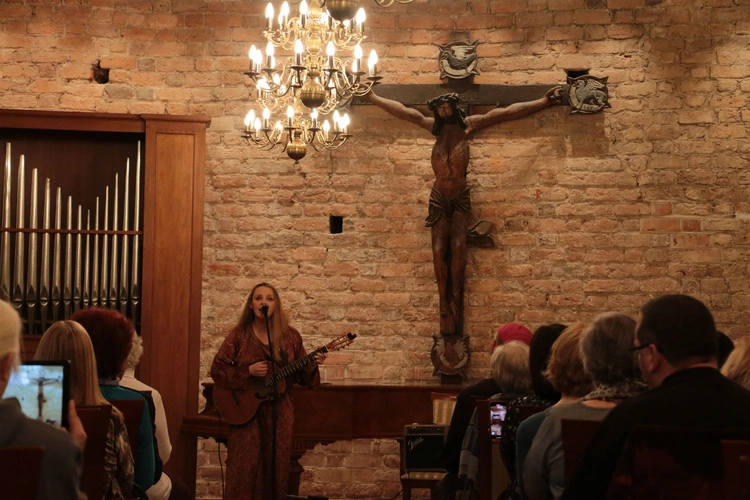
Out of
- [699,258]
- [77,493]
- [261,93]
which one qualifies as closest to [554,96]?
[699,258]

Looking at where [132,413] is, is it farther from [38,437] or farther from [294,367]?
[294,367]

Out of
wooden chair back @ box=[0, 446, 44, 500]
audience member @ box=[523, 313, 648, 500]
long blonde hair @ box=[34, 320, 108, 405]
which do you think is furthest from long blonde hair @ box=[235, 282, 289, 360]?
wooden chair back @ box=[0, 446, 44, 500]

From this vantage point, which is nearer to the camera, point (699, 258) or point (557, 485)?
point (557, 485)

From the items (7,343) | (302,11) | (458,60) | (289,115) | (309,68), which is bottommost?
(7,343)

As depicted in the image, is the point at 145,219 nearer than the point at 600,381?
No

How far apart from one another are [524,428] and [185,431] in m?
4.19

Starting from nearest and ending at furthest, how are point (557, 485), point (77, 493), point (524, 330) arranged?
point (77, 493) → point (557, 485) → point (524, 330)

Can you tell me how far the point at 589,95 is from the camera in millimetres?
7000

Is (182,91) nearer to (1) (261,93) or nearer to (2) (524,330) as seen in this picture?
(1) (261,93)

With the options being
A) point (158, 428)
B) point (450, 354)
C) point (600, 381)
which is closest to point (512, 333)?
point (158, 428)

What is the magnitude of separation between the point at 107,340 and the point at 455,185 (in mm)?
4045

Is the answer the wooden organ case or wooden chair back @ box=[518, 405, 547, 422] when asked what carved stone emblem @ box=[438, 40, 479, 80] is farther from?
wooden chair back @ box=[518, 405, 547, 422]

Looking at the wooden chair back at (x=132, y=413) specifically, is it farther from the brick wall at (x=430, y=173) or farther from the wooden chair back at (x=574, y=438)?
the brick wall at (x=430, y=173)

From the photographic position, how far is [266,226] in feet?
23.6
